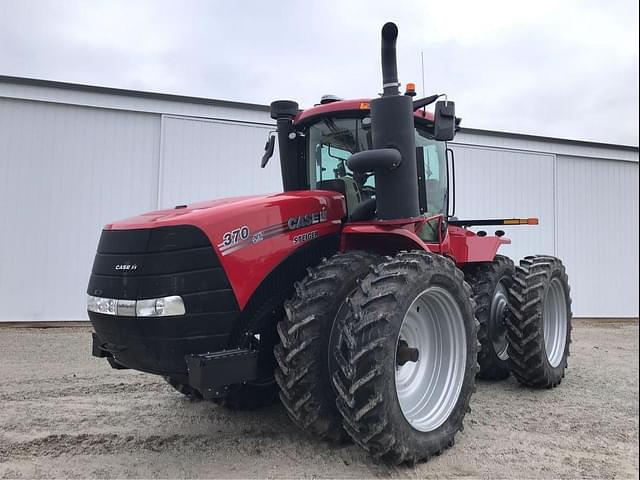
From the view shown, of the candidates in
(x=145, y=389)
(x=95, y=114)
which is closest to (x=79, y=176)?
(x=95, y=114)

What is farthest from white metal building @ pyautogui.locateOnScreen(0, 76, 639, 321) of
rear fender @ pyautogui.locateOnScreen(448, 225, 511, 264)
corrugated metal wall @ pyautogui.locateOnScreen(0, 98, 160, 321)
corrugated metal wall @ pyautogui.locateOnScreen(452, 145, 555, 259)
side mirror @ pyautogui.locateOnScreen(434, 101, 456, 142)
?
side mirror @ pyautogui.locateOnScreen(434, 101, 456, 142)

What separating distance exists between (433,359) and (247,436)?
1419 millimetres

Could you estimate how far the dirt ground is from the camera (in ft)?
9.86

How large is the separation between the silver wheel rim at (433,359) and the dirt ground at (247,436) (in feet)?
1.06

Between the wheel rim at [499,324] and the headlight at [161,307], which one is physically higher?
the headlight at [161,307]

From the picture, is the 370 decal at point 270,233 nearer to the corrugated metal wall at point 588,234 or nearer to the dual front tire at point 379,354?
the dual front tire at point 379,354

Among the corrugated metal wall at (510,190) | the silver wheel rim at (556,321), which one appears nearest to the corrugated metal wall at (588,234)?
the corrugated metal wall at (510,190)

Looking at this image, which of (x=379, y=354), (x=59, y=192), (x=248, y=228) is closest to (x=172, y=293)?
(x=248, y=228)

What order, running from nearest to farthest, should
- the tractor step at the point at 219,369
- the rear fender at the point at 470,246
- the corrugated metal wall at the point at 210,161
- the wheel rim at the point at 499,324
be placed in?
the tractor step at the point at 219,369 → the rear fender at the point at 470,246 → the wheel rim at the point at 499,324 → the corrugated metal wall at the point at 210,161

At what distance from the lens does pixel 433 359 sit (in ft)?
11.8

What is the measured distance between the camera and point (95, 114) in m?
8.80

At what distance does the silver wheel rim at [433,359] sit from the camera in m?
3.39

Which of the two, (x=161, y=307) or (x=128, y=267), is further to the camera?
(x=128, y=267)

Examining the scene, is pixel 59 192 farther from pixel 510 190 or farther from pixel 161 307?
pixel 510 190
